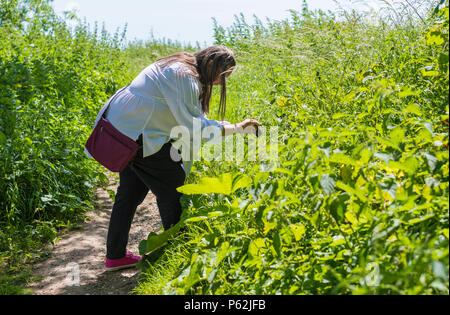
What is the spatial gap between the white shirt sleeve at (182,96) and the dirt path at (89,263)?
1155 mm

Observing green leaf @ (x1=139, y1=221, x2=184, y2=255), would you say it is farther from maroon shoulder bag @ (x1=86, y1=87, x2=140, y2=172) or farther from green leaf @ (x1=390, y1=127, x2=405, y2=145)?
green leaf @ (x1=390, y1=127, x2=405, y2=145)

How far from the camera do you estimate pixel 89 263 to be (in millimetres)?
3473

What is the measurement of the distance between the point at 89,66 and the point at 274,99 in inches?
176

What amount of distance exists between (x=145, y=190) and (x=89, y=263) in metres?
0.73

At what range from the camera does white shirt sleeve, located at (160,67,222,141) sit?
2.85 meters

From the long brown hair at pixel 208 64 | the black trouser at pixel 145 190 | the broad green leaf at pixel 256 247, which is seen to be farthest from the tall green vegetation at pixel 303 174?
the long brown hair at pixel 208 64

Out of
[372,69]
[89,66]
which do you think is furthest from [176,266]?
[89,66]

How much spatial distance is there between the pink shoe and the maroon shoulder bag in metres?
0.71

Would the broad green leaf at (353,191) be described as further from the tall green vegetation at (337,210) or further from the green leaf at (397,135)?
the green leaf at (397,135)

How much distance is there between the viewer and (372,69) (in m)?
3.48

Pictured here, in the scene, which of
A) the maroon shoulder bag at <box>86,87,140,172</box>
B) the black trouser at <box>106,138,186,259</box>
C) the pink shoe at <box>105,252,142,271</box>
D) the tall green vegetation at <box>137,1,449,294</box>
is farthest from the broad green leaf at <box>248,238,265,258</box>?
the pink shoe at <box>105,252,142,271</box>

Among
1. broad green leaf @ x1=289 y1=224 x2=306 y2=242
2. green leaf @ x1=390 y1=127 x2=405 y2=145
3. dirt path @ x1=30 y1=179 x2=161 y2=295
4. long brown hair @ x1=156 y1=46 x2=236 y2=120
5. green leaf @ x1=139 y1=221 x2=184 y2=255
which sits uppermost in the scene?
long brown hair @ x1=156 y1=46 x2=236 y2=120

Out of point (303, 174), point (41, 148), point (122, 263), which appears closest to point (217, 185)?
point (303, 174)
